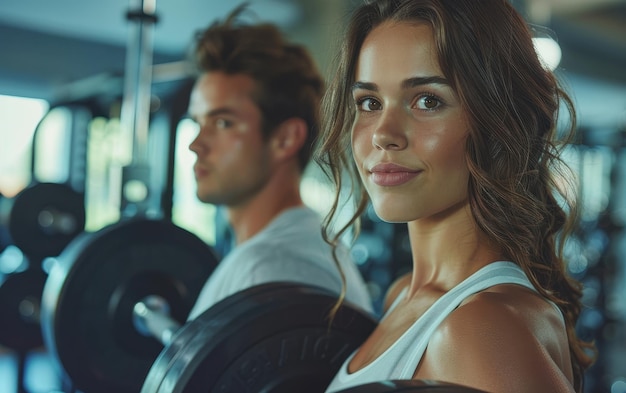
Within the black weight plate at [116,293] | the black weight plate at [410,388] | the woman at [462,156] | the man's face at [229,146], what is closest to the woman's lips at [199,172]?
the man's face at [229,146]

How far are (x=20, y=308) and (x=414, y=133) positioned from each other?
2472mm

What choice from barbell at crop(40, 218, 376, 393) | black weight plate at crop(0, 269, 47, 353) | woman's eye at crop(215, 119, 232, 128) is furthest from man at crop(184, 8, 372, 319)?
black weight plate at crop(0, 269, 47, 353)

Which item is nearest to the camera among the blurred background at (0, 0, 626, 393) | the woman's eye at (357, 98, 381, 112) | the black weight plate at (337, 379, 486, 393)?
the black weight plate at (337, 379, 486, 393)

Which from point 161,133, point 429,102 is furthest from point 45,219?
point 429,102

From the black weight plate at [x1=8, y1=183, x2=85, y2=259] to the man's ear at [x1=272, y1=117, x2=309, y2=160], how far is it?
133 cm

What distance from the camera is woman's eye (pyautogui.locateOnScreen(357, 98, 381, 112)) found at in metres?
0.94

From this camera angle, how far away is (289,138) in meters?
1.84

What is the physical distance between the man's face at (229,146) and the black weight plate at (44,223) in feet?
4.01

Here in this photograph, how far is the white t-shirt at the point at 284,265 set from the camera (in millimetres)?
1477

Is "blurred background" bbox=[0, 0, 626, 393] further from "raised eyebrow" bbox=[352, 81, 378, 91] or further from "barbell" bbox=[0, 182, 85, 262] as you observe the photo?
"raised eyebrow" bbox=[352, 81, 378, 91]

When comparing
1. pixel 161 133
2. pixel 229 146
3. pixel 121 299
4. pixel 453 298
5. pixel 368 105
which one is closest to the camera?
pixel 453 298

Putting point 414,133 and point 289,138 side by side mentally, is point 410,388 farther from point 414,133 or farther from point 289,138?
point 289,138

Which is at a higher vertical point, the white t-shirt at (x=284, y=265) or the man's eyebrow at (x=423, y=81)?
the man's eyebrow at (x=423, y=81)

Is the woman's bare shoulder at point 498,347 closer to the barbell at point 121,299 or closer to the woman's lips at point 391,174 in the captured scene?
the woman's lips at point 391,174
